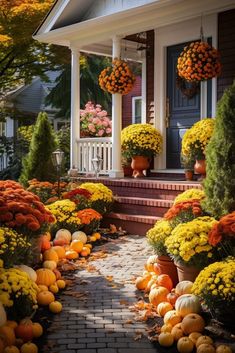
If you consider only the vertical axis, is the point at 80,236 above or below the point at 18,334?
above

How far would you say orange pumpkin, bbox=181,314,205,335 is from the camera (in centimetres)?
407

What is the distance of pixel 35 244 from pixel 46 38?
6.20 metres

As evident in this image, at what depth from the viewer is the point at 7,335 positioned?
3.87 m

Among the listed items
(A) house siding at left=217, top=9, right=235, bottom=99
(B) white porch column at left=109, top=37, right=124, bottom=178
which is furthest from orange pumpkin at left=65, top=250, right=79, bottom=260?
(A) house siding at left=217, top=9, right=235, bottom=99

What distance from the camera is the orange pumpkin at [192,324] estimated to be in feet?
13.3

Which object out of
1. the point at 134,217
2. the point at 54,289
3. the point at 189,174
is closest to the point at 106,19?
the point at 189,174

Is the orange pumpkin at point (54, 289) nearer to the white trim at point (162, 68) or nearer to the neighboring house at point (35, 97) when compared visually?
the white trim at point (162, 68)

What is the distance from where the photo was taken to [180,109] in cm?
1006

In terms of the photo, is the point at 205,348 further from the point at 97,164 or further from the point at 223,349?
the point at 97,164

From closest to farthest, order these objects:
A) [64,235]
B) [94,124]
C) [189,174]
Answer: [64,235] < [189,174] < [94,124]

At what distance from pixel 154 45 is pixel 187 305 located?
7.20 m

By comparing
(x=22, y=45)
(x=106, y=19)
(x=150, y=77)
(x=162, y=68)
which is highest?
(x=22, y=45)

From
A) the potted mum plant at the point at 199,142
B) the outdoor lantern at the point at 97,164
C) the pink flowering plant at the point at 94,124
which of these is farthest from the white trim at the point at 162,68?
the pink flowering plant at the point at 94,124

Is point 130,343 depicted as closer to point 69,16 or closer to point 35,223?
point 35,223
